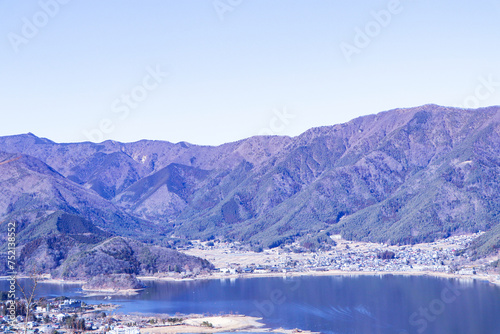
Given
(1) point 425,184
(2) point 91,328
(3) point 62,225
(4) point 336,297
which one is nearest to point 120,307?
(2) point 91,328

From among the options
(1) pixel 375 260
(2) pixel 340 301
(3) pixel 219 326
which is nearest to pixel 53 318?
(3) pixel 219 326

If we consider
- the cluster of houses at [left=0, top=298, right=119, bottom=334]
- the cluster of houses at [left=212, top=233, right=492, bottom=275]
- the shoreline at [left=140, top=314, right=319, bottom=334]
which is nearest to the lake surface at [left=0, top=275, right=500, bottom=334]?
the shoreline at [left=140, top=314, right=319, bottom=334]

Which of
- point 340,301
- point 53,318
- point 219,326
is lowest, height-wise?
point 219,326

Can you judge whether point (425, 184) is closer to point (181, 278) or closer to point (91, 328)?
point (181, 278)

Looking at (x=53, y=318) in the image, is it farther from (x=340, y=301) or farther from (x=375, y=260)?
(x=375, y=260)

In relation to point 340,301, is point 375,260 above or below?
above

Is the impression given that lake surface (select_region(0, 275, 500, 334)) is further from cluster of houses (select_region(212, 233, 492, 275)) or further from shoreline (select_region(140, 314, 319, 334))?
cluster of houses (select_region(212, 233, 492, 275))

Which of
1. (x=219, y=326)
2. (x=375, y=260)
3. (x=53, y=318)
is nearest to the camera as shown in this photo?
(x=219, y=326)

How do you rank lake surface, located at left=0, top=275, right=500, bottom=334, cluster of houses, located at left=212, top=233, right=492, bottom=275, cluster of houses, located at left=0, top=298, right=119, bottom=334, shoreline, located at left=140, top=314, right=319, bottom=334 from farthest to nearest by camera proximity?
cluster of houses, located at left=212, top=233, right=492, bottom=275 < lake surface, located at left=0, top=275, right=500, bottom=334 < shoreline, located at left=140, top=314, right=319, bottom=334 < cluster of houses, located at left=0, top=298, right=119, bottom=334
